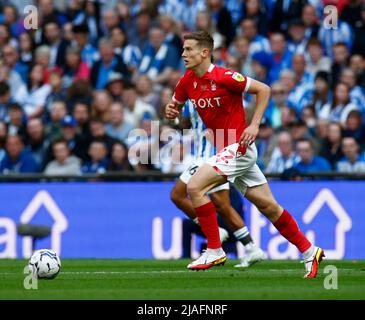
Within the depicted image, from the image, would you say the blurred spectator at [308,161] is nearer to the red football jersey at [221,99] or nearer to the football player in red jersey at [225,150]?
the football player in red jersey at [225,150]

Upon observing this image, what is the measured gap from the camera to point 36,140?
1806 centimetres

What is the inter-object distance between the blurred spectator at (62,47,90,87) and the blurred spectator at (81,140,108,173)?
103 inches

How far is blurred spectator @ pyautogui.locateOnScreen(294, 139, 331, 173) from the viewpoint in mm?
16203

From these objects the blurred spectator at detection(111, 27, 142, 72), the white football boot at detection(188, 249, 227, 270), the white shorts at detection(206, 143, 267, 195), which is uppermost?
the blurred spectator at detection(111, 27, 142, 72)

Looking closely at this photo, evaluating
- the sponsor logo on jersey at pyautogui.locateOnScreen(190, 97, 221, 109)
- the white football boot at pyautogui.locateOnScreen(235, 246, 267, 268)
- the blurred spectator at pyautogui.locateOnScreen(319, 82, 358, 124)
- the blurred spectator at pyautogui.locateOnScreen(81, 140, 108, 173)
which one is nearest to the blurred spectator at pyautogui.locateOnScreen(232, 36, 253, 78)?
the blurred spectator at pyautogui.locateOnScreen(319, 82, 358, 124)

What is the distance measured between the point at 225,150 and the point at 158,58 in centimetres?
857

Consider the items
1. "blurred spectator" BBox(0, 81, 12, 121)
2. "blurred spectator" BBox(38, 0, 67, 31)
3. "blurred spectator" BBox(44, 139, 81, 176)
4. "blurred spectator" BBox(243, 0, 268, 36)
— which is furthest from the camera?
"blurred spectator" BBox(38, 0, 67, 31)

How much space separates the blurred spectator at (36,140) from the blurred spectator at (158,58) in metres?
2.11

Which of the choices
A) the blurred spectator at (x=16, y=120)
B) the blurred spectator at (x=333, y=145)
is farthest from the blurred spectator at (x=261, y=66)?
the blurred spectator at (x=16, y=120)

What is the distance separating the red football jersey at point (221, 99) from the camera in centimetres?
1083

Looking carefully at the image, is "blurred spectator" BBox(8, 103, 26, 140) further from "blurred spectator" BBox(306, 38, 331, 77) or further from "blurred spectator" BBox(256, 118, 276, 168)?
"blurred spectator" BBox(306, 38, 331, 77)
